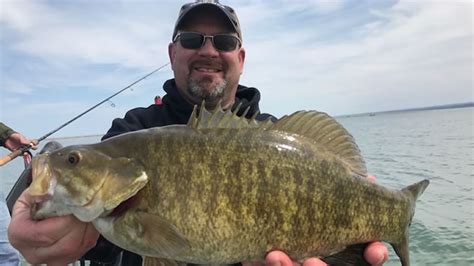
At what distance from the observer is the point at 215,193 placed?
2.00 metres

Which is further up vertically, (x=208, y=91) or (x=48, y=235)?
(x=208, y=91)

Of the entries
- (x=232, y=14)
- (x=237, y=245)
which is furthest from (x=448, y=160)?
(x=237, y=245)

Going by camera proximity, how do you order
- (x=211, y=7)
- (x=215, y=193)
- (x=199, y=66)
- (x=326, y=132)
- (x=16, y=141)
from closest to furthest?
(x=215, y=193)
(x=326, y=132)
(x=211, y=7)
(x=199, y=66)
(x=16, y=141)

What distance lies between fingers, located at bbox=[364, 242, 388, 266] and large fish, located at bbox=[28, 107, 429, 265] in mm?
55

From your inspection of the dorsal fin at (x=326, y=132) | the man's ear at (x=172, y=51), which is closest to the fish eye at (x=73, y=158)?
the dorsal fin at (x=326, y=132)

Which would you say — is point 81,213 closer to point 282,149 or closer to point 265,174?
point 265,174

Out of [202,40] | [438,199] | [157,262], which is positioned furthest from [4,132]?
[438,199]

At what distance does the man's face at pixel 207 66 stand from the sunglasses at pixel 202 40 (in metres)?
0.03

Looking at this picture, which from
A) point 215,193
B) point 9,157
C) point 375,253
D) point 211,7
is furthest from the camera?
point 9,157

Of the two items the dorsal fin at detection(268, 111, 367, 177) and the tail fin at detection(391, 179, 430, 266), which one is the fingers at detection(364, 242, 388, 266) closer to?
the tail fin at detection(391, 179, 430, 266)

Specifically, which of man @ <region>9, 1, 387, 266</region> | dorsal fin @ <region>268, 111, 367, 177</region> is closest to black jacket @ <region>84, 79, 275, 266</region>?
man @ <region>9, 1, 387, 266</region>

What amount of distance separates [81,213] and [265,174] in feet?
3.09

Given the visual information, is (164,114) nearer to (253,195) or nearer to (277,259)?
(253,195)

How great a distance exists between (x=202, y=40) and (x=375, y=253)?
7.44 feet
